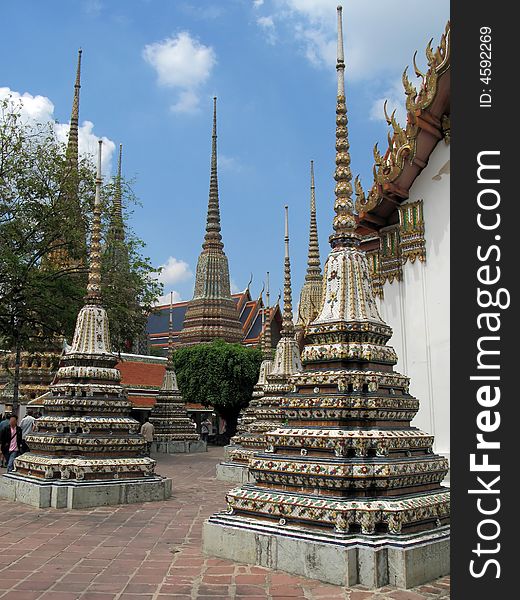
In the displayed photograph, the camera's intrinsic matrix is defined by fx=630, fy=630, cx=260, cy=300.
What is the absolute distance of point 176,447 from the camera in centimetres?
2453

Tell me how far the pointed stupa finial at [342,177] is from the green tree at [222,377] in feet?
81.8

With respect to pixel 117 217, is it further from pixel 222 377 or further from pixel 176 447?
pixel 222 377

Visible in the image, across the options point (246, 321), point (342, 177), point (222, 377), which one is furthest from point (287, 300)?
point (246, 321)

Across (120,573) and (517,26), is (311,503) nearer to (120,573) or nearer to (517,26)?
(120,573)

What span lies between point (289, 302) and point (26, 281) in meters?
7.39

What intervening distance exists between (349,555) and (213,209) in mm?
40209

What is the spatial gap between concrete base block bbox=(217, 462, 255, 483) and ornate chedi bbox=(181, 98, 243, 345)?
25.3 metres

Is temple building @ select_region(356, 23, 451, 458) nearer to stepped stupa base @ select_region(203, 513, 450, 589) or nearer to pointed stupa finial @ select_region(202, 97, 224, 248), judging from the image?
stepped stupa base @ select_region(203, 513, 450, 589)

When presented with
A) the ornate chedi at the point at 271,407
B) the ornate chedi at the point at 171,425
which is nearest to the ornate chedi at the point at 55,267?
the ornate chedi at the point at 171,425

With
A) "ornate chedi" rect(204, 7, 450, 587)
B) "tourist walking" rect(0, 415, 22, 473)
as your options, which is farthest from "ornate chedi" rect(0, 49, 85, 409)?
"ornate chedi" rect(204, 7, 450, 587)

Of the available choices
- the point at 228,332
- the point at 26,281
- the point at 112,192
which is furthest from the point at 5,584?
the point at 228,332

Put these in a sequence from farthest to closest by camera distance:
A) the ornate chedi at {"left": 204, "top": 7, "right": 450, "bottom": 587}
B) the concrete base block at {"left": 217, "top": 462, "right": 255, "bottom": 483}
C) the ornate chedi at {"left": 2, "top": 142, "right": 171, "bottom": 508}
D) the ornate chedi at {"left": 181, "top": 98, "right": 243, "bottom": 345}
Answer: the ornate chedi at {"left": 181, "top": 98, "right": 243, "bottom": 345} < the concrete base block at {"left": 217, "top": 462, "right": 255, "bottom": 483} < the ornate chedi at {"left": 2, "top": 142, "right": 171, "bottom": 508} < the ornate chedi at {"left": 204, "top": 7, "right": 450, "bottom": 587}

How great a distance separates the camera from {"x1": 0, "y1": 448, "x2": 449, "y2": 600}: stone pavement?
5098 mm

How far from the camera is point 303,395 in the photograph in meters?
6.53
